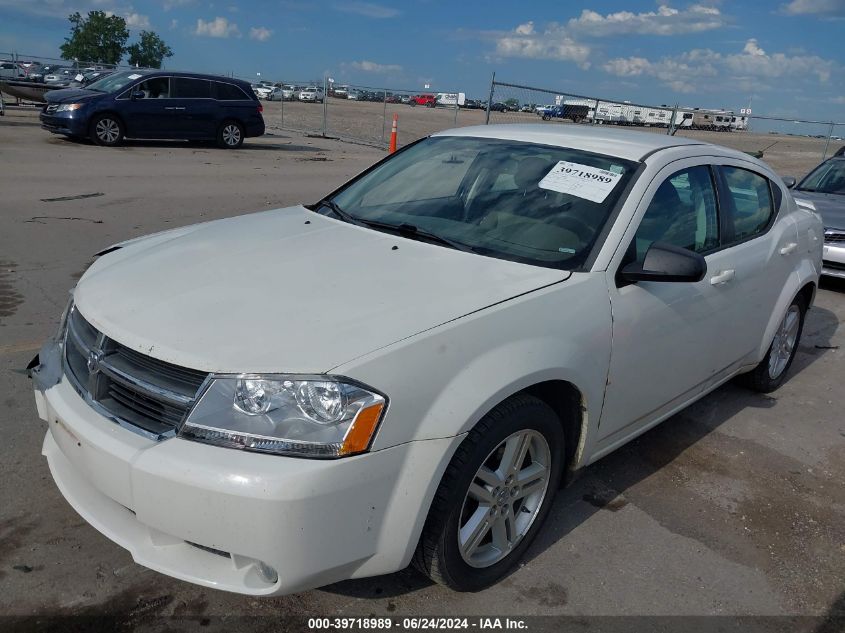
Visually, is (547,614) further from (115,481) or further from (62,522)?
(62,522)

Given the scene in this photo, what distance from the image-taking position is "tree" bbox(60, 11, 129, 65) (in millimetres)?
65125

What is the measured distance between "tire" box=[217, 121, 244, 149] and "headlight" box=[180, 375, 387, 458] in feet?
54.1

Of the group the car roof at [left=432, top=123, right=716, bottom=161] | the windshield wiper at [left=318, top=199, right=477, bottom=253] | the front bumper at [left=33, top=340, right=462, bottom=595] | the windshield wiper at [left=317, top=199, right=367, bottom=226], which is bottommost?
the front bumper at [left=33, top=340, right=462, bottom=595]

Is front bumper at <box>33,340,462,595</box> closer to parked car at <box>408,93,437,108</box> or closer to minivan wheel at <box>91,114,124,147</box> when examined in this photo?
minivan wheel at <box>91,114,124,147</box>

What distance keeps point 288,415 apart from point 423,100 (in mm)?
23951

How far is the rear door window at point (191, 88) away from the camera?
642 inches

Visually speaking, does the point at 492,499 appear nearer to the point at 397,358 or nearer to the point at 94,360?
the point at 397,358

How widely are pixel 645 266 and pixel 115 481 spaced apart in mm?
2159

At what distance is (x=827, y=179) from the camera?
944 cm

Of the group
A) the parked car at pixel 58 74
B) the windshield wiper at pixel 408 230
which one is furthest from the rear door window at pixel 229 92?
the windshield wiper at pixel 408 230

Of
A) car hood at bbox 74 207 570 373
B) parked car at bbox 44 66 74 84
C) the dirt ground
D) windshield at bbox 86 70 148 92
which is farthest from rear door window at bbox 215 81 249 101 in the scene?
car hood at bbox 74 207 570 373

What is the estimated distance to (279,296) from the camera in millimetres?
2568

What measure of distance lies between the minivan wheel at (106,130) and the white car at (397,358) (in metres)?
13.6

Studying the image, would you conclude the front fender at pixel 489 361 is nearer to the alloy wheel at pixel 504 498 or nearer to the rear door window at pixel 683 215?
the alloy wheel at pixel 504 498
